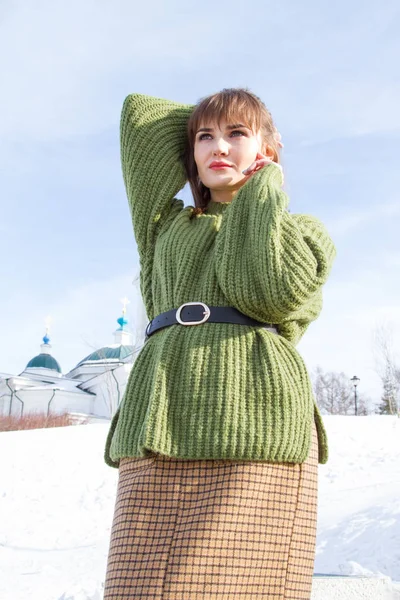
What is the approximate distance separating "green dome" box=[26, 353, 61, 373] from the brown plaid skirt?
44.1 meters

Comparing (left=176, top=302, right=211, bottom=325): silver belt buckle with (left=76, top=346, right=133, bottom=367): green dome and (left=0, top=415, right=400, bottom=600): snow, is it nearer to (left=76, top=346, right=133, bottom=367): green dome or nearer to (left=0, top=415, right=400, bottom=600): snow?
(left=0, top=415, right=400, bottom=600): snow

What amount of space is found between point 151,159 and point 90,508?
7.73m

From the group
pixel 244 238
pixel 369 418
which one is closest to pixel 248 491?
pixel 244 238

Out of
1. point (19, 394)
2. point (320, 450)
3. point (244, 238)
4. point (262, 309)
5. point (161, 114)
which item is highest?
point (19, 394)

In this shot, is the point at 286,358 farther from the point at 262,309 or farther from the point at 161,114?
the point at 161,114

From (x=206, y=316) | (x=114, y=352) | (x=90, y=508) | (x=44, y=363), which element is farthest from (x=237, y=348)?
(x=44, y=363)

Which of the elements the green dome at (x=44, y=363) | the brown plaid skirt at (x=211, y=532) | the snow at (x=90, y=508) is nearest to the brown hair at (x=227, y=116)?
the brown plaid skirt at (x=211, y=532)

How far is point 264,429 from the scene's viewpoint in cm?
175

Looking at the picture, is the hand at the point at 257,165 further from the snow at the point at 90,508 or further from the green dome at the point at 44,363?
the green dome at the point at 44,363

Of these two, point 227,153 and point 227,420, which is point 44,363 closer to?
point 227,153

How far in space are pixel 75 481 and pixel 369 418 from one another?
20.9ft

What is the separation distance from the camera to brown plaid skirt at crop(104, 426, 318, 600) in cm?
163

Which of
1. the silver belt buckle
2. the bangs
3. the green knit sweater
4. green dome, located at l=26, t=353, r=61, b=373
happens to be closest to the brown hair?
the bangs

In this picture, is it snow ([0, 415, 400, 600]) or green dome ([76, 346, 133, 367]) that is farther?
green dome ([76, 346, 133, 367])
